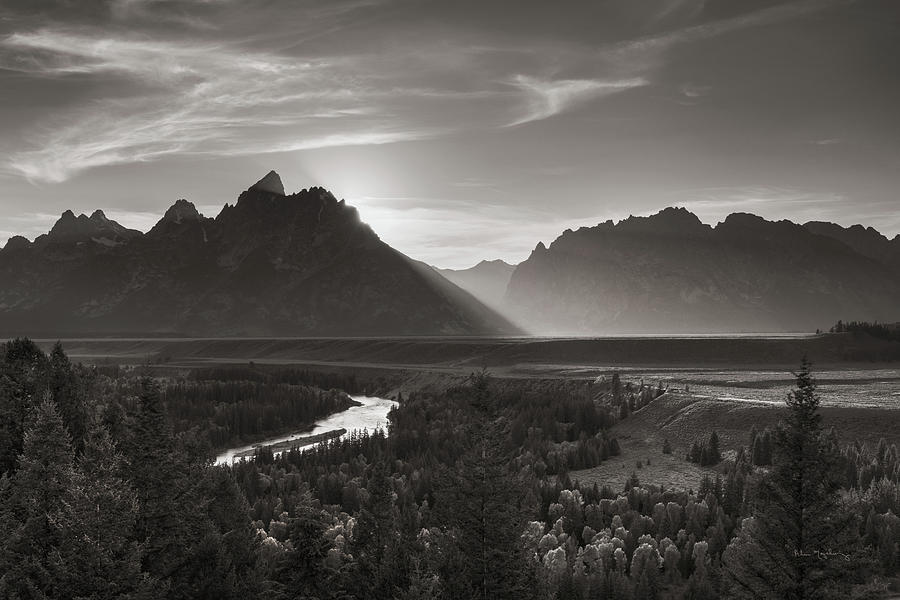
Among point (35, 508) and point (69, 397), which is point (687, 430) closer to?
point (69, 397)

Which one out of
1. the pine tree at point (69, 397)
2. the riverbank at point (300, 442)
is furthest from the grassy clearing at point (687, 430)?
the pine tree at point (69, 397)

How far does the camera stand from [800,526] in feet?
56.5

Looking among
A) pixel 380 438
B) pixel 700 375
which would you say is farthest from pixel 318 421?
pixel 700 375

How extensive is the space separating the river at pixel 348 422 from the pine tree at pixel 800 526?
209ft

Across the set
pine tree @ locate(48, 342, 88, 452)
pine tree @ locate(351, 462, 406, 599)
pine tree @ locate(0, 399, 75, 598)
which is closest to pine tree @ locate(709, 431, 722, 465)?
pine tree @ locate(351, 462, 406, 599)

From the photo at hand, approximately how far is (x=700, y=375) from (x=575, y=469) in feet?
149

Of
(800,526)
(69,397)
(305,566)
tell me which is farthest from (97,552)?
(69,397)

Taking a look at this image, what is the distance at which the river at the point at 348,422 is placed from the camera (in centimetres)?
8331

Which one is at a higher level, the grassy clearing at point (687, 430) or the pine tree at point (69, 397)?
the pine tree at point (69, 397)

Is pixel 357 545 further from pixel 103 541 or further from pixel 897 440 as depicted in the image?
pixel 897 440

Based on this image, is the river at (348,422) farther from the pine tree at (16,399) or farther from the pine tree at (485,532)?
the pine tree at (485,532)

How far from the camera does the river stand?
3280 inches

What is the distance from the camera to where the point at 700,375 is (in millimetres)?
95125

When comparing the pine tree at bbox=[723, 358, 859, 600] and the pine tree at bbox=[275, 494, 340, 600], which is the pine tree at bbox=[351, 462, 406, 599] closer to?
the pine tree at bbox=[275, 494, 340, 600]
